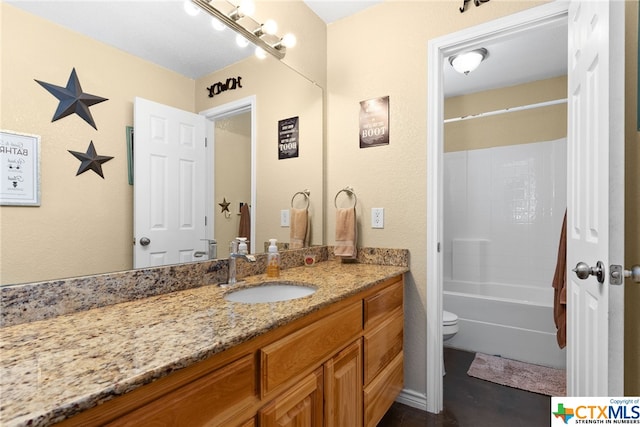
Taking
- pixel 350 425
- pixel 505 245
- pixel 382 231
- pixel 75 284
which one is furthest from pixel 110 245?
pixel 505 245

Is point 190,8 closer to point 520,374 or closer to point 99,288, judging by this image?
point 99,288

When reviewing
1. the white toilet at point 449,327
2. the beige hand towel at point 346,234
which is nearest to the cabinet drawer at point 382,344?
the beige hand towel at point 346,234

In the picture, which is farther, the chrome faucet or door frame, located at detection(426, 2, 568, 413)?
door frame, located at detection(426, 2, 568, 413)

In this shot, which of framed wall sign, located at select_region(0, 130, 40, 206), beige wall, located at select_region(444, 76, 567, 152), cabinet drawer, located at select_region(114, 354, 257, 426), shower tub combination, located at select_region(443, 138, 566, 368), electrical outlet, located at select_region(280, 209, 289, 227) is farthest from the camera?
beige wall, located at select_region(444, 76, 567, 152)

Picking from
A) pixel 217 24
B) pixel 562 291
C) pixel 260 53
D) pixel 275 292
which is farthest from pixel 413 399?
pixel 217 24

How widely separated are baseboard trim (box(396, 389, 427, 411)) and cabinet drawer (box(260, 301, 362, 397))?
860 millimetres

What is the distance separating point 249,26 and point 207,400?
1717 mm

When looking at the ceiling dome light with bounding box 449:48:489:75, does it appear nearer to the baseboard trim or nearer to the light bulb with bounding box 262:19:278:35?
the light bulb with bounding box 262:19:278:35

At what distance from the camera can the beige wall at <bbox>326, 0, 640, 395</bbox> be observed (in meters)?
1.82

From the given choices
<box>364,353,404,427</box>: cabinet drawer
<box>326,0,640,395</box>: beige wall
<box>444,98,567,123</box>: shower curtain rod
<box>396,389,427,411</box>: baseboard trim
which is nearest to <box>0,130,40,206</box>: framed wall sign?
<box>364,353,404,427</box>: cabinet drawer

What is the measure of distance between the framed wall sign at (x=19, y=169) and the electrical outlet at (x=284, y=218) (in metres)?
1.16

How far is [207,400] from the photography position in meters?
0.69

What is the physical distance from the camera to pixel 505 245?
3.19 metres

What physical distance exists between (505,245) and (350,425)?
2.70 meters
